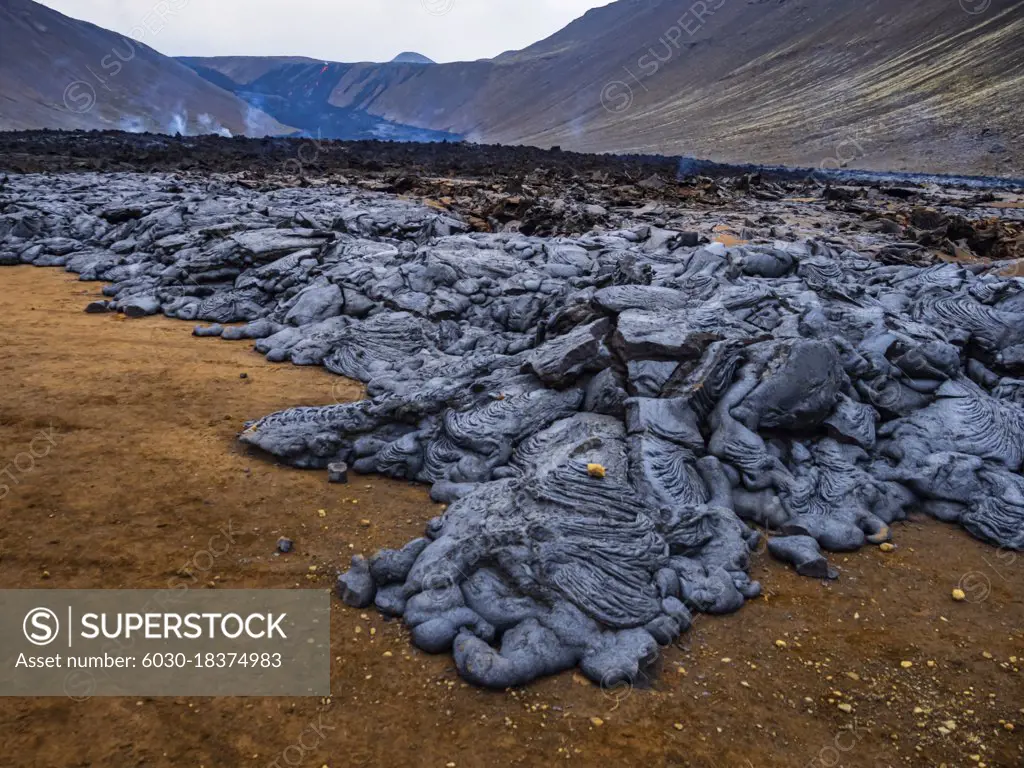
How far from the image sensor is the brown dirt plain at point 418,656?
2.61 metres

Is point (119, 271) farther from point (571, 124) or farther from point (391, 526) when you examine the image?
point (571, 124)

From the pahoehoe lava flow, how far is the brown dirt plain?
7.1 inches

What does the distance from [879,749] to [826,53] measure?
5771cm

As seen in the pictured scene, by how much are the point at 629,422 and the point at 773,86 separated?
54.1 m

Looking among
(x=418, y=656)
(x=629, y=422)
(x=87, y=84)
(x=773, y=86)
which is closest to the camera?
(x=418, y=656)

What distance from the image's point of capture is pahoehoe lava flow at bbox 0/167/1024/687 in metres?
3.37

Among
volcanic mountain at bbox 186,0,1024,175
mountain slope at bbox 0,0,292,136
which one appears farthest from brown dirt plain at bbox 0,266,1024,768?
mountain slope at bbox 0,0,292,136

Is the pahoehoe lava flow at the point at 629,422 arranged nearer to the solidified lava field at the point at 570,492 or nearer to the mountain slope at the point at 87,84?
the solidified lava field at the point at 570,492

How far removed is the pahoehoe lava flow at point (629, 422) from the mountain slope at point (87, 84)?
54841 millimetres

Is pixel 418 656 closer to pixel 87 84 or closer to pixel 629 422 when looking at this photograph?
pixel 629 422

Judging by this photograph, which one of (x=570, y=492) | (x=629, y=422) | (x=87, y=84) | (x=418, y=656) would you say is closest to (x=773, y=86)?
(x=629, y=422)

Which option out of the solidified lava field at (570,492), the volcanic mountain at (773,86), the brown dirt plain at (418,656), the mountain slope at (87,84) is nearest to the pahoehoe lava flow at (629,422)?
the solidified lava field at (570,492)

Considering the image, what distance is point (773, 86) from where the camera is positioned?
50094mm

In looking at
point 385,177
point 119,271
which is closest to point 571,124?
point 385,177
